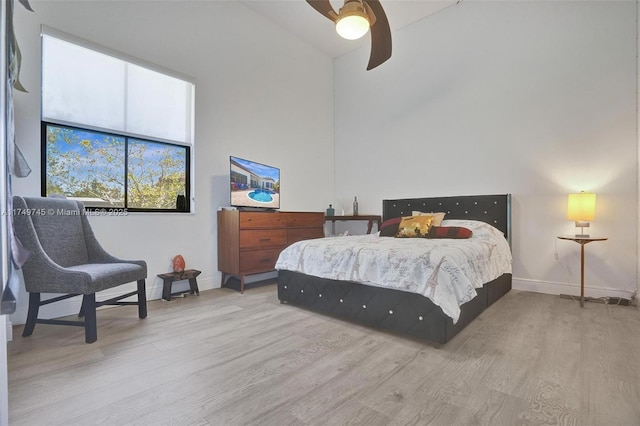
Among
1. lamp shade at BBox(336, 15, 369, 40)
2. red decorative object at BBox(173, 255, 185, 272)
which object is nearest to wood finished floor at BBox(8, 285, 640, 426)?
red decorative object at BBox(173, 255, 185, 272)

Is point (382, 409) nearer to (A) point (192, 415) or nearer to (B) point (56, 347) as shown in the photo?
(A) point (192, 415)

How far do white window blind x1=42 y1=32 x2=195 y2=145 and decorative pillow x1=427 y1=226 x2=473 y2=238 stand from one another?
299 centimetres

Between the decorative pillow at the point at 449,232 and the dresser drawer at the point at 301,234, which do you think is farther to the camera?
the dresser drawer at the point at 301,234

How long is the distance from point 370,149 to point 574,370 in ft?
12.7

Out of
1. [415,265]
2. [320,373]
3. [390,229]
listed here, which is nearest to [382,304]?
[415,265]

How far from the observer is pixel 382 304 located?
230cm

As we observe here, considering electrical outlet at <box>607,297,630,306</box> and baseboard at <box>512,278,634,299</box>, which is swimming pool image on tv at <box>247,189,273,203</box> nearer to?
baseboard at <box>512,278,634,299</box>

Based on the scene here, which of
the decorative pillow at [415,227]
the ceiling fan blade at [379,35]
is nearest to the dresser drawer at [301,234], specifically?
the decorative pillow at [415,227]

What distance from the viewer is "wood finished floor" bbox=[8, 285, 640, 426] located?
1340 millimetres

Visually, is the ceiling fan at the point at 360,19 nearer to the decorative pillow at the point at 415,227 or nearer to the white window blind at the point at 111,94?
the decorative pillow at the point at 415,227

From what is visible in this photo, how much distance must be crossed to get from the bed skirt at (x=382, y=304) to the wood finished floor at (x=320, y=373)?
0.09 metres

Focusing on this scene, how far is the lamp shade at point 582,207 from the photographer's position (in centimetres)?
296

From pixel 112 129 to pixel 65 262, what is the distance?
1.34 m

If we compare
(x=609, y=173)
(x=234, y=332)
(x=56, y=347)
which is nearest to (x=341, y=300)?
(x=234, y=332)
